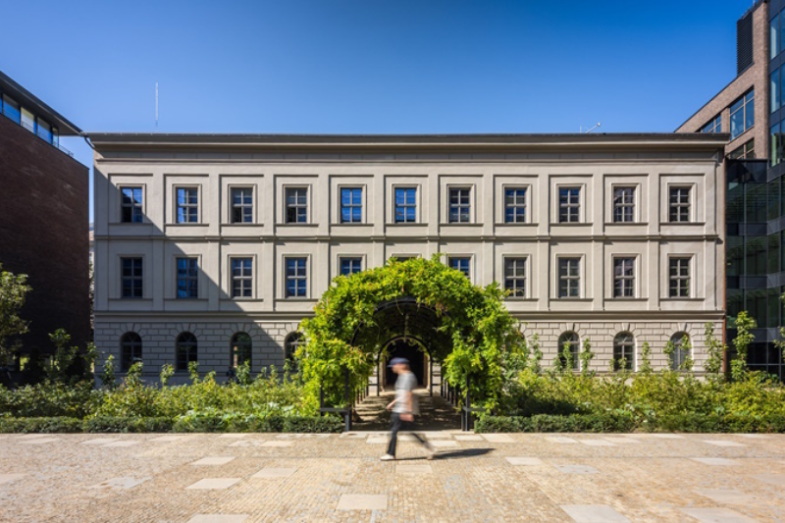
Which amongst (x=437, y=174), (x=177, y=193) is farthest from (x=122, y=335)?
(x=437, y=174)

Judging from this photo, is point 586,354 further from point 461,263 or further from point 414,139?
point 414,139

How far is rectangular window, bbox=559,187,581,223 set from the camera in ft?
87.9

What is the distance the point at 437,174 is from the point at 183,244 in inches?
616

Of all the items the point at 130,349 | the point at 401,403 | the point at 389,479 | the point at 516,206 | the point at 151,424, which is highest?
the point at 516,206

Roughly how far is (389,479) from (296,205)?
2068 centimetres

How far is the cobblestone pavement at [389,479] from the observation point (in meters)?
6.82

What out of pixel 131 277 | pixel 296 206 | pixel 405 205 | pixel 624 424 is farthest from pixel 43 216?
pixel 624 424

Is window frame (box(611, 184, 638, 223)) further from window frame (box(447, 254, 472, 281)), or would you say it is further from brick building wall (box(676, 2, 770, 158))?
brick building wall (box(676, 2, 770, 158))

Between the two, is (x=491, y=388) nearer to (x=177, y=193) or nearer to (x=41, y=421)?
(x=41, y=421)

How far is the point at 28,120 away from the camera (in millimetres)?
30875

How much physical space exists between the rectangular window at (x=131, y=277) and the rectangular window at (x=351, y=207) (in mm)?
12459

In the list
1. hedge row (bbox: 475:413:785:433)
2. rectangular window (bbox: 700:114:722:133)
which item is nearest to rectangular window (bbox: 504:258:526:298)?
hedge row (bbox: 475:413:785:433)

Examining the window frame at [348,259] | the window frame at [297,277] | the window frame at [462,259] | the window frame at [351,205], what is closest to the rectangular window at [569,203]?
the window frame at [462,259]

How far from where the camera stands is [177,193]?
87.7 ft
